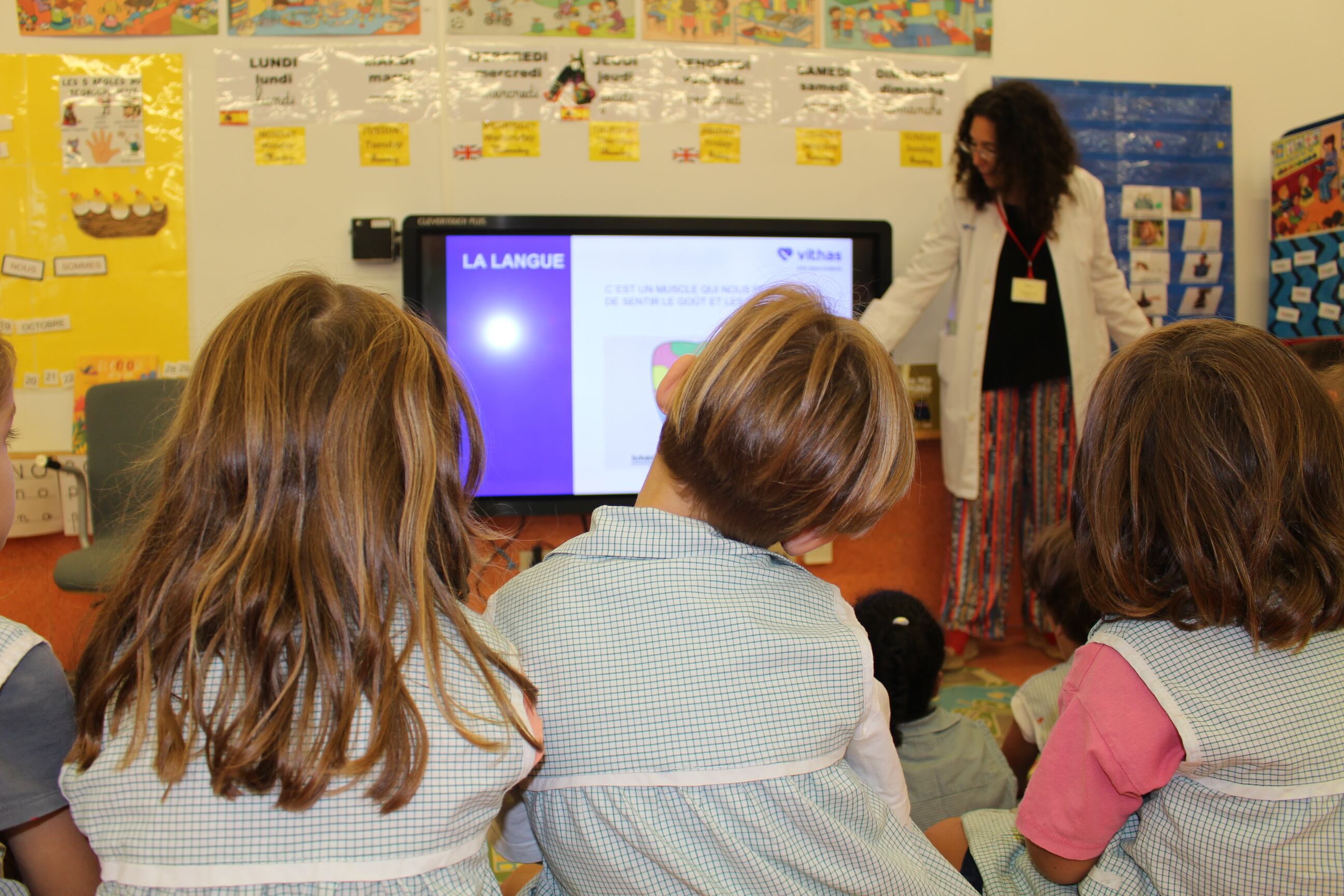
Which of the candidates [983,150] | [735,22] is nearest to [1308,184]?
[983,150]

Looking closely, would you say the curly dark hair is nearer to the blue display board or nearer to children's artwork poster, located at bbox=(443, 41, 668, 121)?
the blue display board

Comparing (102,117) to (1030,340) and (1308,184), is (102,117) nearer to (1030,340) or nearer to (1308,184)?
(1030,340)

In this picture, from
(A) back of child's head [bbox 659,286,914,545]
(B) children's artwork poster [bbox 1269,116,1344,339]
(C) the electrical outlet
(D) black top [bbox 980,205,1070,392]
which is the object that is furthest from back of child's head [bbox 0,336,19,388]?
(B) children's artwork poster [bbox 1269,116,1344,339]

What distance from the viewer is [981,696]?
7.25 ft

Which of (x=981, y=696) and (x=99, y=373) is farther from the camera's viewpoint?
(x=99, y=373)

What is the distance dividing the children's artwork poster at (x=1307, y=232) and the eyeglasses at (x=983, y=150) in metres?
1.06

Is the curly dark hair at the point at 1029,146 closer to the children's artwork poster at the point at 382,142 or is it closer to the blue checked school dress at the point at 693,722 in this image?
the children's artwork poster at the point at 382,142

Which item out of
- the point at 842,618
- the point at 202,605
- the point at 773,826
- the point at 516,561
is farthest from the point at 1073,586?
the point at 516,561

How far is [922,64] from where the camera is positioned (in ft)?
8.43

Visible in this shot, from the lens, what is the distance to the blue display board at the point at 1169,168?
2650 mm

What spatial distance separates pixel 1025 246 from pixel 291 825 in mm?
2277

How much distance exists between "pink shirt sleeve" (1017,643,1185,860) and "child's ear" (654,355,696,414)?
467 mm

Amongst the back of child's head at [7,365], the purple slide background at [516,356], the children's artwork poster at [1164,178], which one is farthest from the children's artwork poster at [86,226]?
the children's artwork poster at [1164,178]

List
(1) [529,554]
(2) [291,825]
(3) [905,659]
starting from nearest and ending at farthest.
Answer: (2) [291,825]
(3) [905,659]
(1) [529,554]
